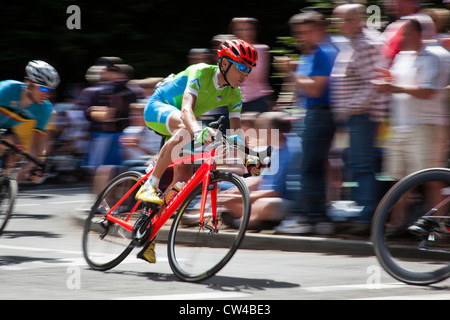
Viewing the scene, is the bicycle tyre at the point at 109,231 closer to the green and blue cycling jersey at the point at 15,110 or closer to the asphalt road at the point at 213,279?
the asphalt road at the point at 213,279

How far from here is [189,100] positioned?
656 cm

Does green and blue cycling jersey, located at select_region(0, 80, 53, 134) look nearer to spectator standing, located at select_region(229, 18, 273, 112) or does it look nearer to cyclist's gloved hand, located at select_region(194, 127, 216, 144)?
spectator standing, located at select_region(229, 18, 273, 112)

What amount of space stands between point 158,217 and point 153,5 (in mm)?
13066

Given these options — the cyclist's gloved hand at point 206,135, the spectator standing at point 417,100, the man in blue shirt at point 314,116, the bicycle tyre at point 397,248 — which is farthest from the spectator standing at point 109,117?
the bicycle tyre at point 397,248

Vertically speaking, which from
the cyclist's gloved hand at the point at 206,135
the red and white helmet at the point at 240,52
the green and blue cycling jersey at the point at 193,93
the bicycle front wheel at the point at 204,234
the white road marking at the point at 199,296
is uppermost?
the red and white helmet at the point at 240,52

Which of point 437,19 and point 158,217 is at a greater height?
point 437,19

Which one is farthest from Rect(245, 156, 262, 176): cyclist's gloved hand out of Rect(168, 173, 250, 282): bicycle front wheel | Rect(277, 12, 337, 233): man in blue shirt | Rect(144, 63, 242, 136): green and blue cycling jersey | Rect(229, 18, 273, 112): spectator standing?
Rect(229, 18, 273, 112): spectator standing

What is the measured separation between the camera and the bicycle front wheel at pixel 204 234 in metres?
6.12

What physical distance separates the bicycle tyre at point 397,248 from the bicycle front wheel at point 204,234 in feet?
3.53

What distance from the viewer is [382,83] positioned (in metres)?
7.63

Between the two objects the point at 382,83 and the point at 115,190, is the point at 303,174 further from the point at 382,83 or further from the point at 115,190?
the point at 115,190

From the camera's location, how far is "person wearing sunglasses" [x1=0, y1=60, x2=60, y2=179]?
9.82 m

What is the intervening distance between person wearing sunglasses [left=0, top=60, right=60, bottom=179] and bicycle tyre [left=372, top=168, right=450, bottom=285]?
5539 millimetres
